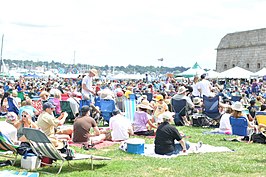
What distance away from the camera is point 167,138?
30.0ft

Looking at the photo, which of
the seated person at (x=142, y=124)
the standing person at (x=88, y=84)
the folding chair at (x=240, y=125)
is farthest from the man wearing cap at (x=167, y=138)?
the standing person at (x=88, y=84)

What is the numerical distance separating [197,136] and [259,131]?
5.78 ft

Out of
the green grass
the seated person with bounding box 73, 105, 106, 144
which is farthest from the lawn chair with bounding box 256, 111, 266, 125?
the seated person with bounding box 73, 105, 106, 144

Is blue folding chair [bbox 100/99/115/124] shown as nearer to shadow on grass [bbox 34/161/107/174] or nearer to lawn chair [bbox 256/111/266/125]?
lawn chair [bbox 256/111/266/125]

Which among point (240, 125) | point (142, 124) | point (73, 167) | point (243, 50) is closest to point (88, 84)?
point (142, 124)

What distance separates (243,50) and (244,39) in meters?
2.10

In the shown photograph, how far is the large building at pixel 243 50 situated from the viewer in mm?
75188

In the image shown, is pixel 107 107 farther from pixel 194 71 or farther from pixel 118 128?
pixel 194 71

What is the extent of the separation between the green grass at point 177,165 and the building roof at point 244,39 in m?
68.4

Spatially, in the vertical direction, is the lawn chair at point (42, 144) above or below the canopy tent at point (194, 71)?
below

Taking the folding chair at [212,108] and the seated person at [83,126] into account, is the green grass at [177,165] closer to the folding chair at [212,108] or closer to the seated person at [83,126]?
the seated person at [83,126]

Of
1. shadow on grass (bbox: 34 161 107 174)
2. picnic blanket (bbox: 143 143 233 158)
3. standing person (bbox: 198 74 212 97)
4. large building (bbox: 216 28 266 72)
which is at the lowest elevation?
shadow on grass (bbox: 34 161 107 174)

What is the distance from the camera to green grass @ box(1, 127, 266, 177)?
299 inches

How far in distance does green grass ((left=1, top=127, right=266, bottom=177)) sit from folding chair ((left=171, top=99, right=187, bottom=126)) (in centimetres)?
481
